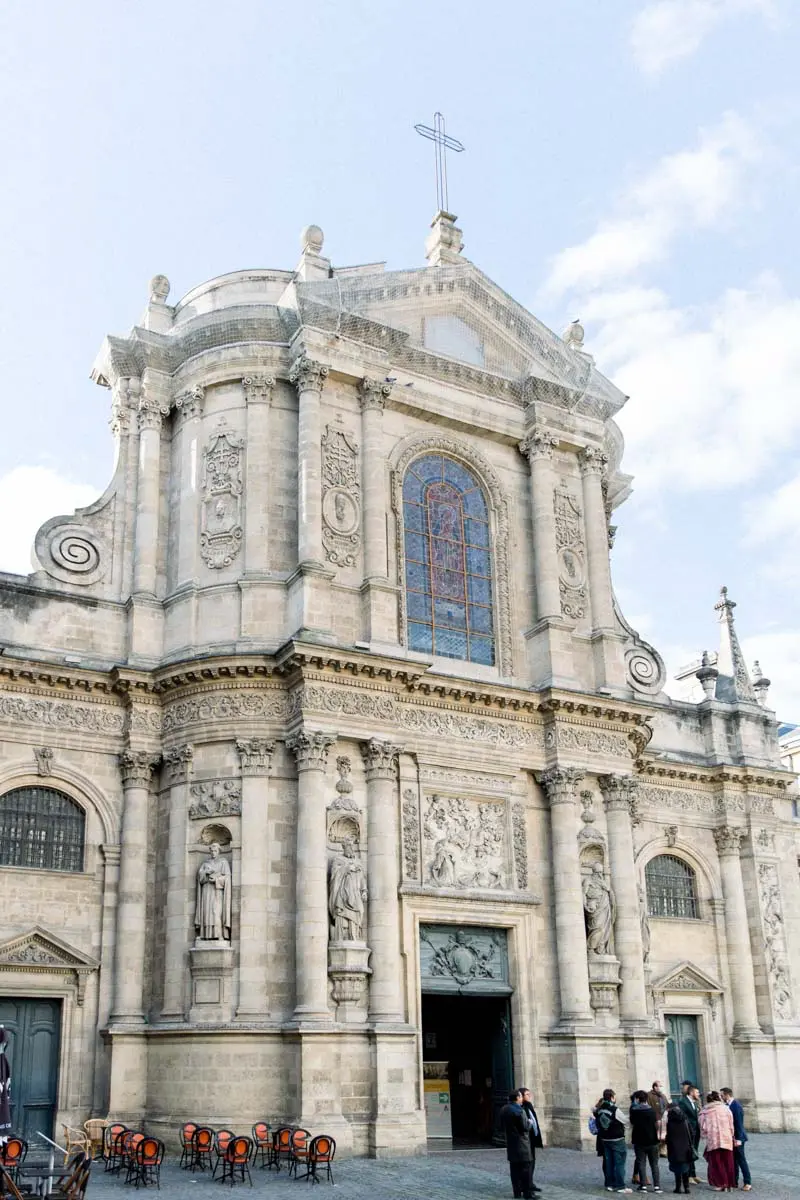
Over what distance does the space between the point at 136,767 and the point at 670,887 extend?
13.3 metres

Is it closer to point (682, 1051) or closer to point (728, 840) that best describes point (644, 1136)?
point (682, 1051)

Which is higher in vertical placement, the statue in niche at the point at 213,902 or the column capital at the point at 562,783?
the column capital at the point at 562,783

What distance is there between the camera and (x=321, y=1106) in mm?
19875

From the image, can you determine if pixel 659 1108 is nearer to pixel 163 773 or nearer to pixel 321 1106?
pixel 321 1106

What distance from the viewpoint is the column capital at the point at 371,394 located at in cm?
2520

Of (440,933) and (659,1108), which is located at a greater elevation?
(440,933)

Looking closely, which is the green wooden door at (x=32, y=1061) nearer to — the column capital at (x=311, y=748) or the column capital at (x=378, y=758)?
the column capital at (x=311, y=748)

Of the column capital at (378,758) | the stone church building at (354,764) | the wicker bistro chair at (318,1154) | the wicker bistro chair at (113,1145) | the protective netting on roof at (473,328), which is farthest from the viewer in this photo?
the protective netting on roof at (473,328)

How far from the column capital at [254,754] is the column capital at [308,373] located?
707 cm

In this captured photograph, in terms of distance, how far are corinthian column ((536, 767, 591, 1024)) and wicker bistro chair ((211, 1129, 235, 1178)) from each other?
23.8 ft

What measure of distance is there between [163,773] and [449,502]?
8.50m

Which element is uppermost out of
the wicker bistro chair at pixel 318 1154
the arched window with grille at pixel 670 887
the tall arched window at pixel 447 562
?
the tall arched window at pixel 447 562

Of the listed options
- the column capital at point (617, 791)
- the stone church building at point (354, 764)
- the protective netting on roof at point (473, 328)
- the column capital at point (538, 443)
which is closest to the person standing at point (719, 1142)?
the stone church building at point (354, 764)

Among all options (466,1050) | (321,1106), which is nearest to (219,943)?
(321,1106)
